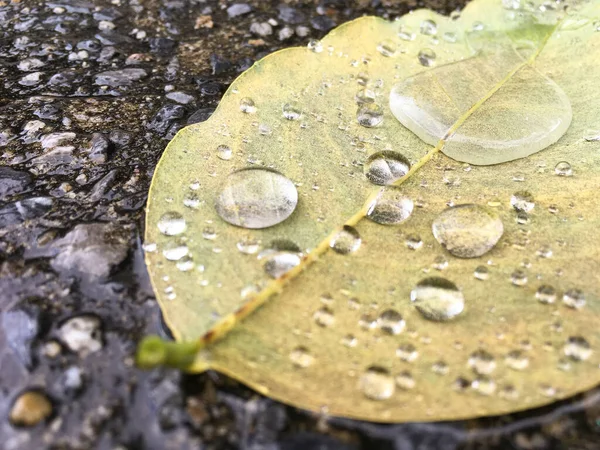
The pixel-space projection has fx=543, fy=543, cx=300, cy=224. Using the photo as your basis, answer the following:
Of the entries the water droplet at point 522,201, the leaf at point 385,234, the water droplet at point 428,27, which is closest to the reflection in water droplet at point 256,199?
the leaf at point 385,234

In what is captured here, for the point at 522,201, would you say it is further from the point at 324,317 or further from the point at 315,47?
the point at 315,47

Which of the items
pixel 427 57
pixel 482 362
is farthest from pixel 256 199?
pixel 427 57

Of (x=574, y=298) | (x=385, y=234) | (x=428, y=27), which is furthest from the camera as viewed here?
(x=428, y=27)

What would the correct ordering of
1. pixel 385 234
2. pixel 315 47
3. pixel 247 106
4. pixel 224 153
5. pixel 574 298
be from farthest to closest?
pixel 315 47 → pixel 247 106 → pixel 224 153 → pixel 385 234 → pixel 574 298

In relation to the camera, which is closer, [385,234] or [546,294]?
[546,294]

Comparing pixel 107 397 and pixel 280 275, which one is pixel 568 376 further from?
pixel 107 397

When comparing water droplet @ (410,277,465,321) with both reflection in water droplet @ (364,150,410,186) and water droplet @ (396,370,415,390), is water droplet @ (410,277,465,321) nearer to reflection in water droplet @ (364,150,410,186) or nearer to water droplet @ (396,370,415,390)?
water droplet @ (396,370,415,390)

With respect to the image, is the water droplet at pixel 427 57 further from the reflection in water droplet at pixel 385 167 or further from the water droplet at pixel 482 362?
the water droplet at pixel 482 362
